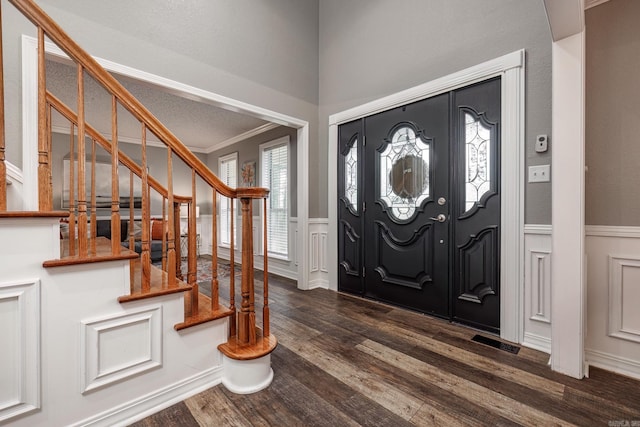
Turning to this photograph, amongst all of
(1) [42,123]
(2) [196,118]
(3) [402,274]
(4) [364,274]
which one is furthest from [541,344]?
(2) [196,118]

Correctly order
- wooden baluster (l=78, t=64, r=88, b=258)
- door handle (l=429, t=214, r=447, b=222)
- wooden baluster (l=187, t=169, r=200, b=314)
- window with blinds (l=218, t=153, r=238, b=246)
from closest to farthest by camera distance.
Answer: wooden baluster (l=78, t=64, r=88, b=258), wooden baluster (l=187, t=169, r=200, b=314), door handle (l=429, t=214, r=447, b=222), window with blinds (l=218, t=153, r=238, b=246)

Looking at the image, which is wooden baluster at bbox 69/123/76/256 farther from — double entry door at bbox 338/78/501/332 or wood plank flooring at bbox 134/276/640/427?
double entry door at bbox 338/78/501/332

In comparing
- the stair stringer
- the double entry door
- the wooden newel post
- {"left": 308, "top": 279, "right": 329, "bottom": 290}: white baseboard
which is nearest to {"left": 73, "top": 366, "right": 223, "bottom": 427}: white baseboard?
the stair stringer

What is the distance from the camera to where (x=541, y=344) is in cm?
204

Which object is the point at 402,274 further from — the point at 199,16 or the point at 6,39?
the point at 6,39

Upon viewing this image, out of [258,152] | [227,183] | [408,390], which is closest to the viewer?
[408,390]

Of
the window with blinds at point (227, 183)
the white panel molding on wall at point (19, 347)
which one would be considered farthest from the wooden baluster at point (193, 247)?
the window with blinds at point (227, 183)

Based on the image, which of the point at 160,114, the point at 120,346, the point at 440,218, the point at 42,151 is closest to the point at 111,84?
the point at 42,151

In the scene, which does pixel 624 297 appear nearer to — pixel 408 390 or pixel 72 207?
pixel 408 390

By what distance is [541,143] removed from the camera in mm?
2031

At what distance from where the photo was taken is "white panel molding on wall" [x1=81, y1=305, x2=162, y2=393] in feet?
4.16

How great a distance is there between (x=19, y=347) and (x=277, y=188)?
3.74 meters

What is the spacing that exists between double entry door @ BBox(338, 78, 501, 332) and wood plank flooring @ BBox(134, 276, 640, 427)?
0.47 m

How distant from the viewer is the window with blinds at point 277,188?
14.9 ft
